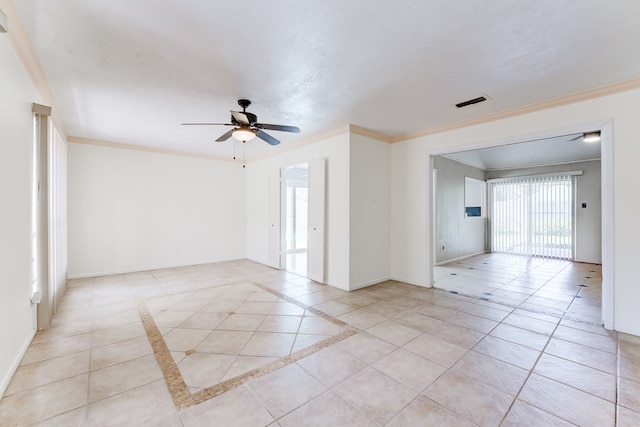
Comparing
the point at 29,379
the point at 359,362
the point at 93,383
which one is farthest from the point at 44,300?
the point at 359,362

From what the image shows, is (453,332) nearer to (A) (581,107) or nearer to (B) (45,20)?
(A) (581,107)

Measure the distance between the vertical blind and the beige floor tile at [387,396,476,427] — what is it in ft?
25.7

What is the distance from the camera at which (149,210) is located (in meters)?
Result: 5.94

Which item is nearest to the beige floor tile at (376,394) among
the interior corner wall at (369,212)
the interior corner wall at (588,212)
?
the interior corner wall at (369,212)

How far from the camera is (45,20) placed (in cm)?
204

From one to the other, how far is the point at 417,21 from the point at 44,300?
178 inches

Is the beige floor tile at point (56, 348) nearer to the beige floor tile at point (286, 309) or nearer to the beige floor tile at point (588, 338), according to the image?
the beige floor tile at point (286, 309)

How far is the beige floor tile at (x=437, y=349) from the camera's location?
245 cm

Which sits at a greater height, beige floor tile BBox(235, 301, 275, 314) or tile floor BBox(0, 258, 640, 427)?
beige floor tile BBox(235, 301, 275, 314)

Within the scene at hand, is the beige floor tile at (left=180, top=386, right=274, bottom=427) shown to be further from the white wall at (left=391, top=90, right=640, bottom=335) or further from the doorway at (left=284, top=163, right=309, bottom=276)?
the doorway at (left=284, top=163, right=309, bottom=276)

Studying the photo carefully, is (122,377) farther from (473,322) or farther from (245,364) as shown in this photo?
(473,322)

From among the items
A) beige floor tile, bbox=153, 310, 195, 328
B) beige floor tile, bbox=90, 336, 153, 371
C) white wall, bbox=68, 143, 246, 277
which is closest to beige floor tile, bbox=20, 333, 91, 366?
beige floor tile, bbox=90, 336, 153, 371

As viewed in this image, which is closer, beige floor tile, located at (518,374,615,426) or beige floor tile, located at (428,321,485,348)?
beige floor tile, located at (518,374,615,426)

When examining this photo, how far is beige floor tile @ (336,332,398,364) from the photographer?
8.23ft
